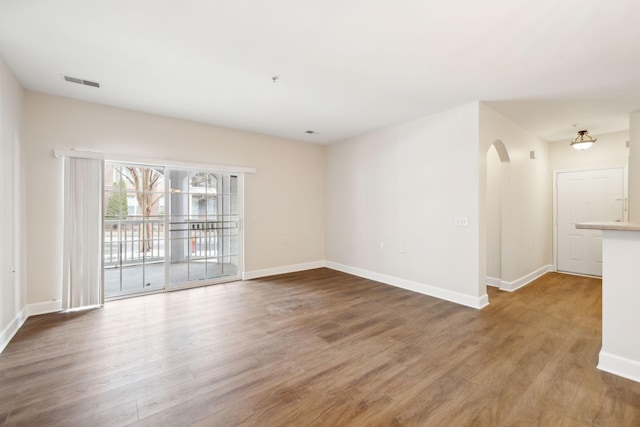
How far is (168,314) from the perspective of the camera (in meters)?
3.49

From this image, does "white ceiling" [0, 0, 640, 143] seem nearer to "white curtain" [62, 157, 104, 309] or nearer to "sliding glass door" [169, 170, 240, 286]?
"white curtain" [62, 157, 104, 309]

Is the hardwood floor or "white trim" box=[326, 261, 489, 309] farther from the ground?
"white trim" box=[326, 261, 489, 309]

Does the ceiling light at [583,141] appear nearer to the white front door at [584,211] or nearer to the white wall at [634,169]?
the white wall at [634,169]

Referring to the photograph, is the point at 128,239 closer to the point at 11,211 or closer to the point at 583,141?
the point at 11,211

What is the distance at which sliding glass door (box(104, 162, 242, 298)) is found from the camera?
436cm

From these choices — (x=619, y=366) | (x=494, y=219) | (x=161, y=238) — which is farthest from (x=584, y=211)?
(x=161, y=238)

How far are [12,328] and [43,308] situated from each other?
2.17 ft

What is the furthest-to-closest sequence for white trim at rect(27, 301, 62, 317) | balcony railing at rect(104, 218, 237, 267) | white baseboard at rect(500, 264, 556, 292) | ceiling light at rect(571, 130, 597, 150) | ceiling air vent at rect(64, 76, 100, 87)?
ceiling light at rect(571, 130, 597, 150) → white baseboard at rect(500, 264, 556, 292) → balcony railing at rect(104, 218, 237, 267) → white trim at rect(27, 301, 62, 317) → ceiling air vent at rect(64, 76, 100, 87)

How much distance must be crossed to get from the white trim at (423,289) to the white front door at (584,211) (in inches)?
129

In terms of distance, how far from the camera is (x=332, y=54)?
2.59m

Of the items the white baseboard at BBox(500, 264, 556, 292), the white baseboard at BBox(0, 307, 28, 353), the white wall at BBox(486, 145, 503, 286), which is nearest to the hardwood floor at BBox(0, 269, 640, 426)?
the white baseboard at BBox(0, 307, 28, 353)

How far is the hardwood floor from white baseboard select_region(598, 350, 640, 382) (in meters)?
0.09

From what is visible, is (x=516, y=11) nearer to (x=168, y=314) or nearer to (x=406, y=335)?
(x=406, y=335)

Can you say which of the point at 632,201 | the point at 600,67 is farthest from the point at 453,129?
the point at 632,201
